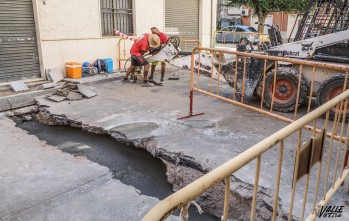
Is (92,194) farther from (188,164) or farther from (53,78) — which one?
(53,78)

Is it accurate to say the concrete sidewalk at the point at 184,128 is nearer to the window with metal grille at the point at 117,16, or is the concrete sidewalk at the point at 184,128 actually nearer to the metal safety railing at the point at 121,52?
the metal safety railing at the point at 121,52

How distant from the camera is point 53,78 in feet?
29.2

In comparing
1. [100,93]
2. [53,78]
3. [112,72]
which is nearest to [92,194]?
[100,93]

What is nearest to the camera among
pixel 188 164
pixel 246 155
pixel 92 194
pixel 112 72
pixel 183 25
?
pixel 246 155

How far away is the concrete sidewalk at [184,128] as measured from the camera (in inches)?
154

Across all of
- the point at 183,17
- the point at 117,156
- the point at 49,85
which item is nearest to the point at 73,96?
the point at 49,85

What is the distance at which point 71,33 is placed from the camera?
9.36m

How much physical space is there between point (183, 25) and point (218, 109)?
24.5 ft

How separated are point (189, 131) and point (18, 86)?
5093mm

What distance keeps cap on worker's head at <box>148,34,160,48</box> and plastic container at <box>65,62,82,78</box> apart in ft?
7.22

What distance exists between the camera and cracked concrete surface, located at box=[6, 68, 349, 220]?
3.67 meters

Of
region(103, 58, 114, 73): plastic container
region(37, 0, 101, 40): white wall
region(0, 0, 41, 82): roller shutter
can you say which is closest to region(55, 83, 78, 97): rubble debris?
region(0, 0, 41, 82): roller shutter

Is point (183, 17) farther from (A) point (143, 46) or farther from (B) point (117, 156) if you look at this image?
(B) point (117, 156)

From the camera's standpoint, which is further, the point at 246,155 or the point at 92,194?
the point at 92,194
